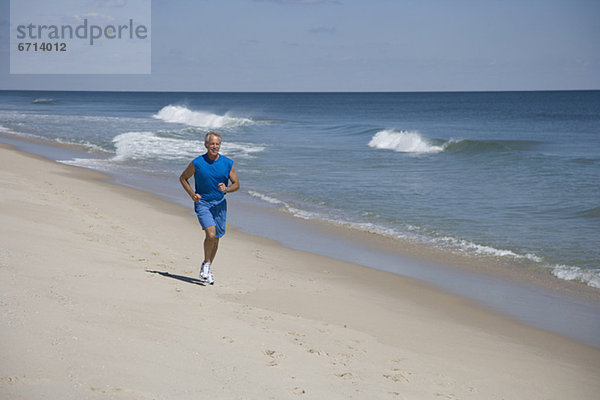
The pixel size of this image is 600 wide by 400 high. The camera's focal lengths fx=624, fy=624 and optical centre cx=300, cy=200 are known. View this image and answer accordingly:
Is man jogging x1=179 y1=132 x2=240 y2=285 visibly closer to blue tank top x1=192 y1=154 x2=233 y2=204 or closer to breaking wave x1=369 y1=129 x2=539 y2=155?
blue tank top x1=192 y1=154 x2=233 y2=204

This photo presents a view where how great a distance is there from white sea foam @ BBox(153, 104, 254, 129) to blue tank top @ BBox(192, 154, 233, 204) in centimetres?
3939

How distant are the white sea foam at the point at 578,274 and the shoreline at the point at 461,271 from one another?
13 centimetres

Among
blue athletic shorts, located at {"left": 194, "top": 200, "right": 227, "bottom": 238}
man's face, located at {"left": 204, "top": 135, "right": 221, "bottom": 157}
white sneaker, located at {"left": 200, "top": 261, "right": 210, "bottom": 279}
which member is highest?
man's face, located at {"left": 204, "top": 135, "right": 221, "bottom": 157}

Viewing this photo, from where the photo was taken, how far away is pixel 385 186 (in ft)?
55.6

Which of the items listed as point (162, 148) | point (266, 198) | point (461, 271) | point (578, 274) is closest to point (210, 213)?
point (461, 271)

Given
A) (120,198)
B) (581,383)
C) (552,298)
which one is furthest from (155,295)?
(120,198)

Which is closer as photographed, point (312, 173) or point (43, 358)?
point (43, 358)

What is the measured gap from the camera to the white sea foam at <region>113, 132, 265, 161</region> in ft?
77.8

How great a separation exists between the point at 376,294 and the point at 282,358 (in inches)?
126

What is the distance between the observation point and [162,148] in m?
26.5

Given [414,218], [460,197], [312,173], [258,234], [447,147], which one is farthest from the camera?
[447,147]

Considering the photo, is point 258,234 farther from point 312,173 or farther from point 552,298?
point 312,173

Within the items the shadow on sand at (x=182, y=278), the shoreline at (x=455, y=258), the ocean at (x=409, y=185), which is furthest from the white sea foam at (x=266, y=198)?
the shadow on sand at (x=182, y=278)

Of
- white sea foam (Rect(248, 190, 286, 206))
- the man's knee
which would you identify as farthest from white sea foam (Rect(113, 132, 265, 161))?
the man's knee
